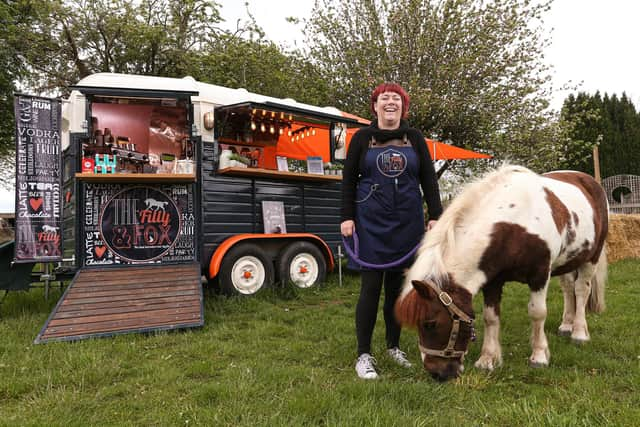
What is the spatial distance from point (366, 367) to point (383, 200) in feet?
3.82

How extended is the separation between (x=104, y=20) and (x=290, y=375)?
14.9 m

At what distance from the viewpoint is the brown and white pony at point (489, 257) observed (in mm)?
2738

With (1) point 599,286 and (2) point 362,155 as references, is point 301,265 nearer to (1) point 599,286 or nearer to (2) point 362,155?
(2) point 362,155

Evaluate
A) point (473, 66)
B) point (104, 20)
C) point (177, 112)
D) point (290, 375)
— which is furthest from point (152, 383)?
point (104, 20)

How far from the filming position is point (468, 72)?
13453mm

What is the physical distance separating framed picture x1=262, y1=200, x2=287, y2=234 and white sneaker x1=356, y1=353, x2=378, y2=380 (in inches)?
139

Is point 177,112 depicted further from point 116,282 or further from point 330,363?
point 330,363

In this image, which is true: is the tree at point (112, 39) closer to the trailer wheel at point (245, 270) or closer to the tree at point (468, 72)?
the tree at point (468, 72)

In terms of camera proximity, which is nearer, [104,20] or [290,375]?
[290,375]

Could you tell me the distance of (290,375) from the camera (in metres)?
3.04

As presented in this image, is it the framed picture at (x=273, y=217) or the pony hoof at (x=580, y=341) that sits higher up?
the framed picture at (x=273, y=217)

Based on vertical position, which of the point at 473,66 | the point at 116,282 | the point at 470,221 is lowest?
the point at 116,282

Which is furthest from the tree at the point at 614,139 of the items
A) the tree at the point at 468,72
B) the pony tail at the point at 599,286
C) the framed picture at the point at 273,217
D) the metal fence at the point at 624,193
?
the framed picture at the point at 273,217

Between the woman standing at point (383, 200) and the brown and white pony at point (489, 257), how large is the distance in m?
0.28
